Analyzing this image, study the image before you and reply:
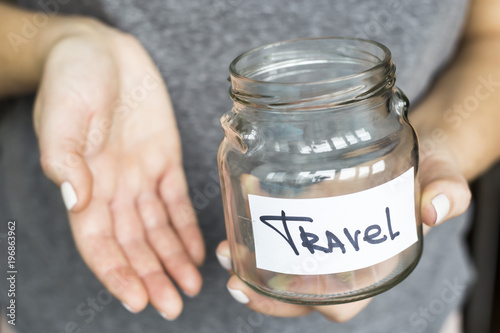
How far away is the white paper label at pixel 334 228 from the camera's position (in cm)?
49

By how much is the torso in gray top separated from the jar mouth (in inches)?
5.9

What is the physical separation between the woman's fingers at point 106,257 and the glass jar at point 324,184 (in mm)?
143

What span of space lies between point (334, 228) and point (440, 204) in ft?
0.41

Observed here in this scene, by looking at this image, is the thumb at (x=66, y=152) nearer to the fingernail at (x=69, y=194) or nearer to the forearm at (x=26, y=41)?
the fingernail at (x=69, y=194)

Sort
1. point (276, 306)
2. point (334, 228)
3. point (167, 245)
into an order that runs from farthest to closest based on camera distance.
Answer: point (167, 245)
point (276, 306)
point (334, 228)

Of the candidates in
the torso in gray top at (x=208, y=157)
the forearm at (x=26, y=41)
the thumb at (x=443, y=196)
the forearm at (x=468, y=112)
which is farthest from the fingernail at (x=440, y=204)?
the forearm at (x=26, y=41)

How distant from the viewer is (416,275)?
816 millimetres

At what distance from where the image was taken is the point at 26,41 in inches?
31.1

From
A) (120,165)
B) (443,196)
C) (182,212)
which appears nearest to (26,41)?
(120,165)

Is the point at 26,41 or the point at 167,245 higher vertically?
the point at 26,41

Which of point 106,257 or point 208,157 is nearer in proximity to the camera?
point 106,257

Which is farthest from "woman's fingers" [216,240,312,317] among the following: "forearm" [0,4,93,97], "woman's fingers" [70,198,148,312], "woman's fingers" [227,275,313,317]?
"forearm" [0,4,93,97]

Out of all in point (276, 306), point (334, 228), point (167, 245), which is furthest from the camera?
point (167, 245)

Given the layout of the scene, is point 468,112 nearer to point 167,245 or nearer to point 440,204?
point 440,204
